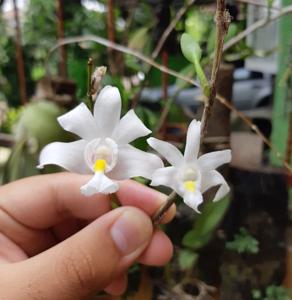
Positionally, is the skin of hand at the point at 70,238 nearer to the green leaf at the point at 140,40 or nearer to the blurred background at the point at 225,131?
the blurred background at the point at 225,131

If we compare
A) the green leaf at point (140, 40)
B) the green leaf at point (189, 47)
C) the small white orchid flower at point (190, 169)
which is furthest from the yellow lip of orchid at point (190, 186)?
the green leaf at point (140, 40)

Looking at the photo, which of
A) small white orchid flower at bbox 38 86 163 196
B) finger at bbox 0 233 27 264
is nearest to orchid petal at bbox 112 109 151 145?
small white orchid flower at bbox 38 86 163 196

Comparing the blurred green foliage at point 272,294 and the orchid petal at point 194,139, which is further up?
the orchid petal at point 194,139

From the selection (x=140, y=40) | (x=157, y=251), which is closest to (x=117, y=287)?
(x=157, y=251)

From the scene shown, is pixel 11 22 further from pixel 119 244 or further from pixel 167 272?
pixel 119 244

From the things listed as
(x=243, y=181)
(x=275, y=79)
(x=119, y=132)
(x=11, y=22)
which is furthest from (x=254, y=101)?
(x=11, y=22)

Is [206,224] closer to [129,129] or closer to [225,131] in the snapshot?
[225,131]

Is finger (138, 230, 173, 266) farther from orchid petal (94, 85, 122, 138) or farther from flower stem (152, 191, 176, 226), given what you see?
orchid petal (94, 85, 122, 138)
